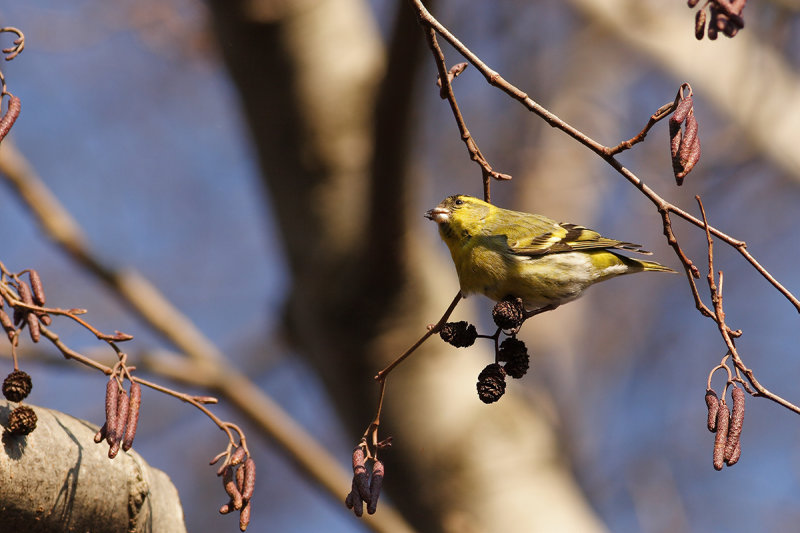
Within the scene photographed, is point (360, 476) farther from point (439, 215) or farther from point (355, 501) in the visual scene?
point (439, 215)

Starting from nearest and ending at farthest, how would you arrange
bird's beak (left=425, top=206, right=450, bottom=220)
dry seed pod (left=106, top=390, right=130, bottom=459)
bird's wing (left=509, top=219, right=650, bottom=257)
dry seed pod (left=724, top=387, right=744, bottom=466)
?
1. dry seed pod (left=106, top=390, right=130, bottom=459)
2. dry seed pod (left=724, top=387, right=744, bottom=466)
3. bird's wing (left=509, top=219, right=650, bottom=257)
4. bird's beak (left=425, top=206, right=450, bottom=220)

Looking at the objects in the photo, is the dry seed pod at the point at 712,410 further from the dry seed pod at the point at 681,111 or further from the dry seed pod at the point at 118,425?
the dry seed pod at the point at 118,425

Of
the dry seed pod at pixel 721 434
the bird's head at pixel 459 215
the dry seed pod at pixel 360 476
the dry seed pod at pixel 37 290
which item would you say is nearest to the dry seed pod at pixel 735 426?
the dry seed pod at pixel 721 434

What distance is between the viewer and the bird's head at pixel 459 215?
277 centimetres

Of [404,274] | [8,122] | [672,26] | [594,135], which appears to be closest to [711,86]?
[672,26]

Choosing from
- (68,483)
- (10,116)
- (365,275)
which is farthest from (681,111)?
(365,275)

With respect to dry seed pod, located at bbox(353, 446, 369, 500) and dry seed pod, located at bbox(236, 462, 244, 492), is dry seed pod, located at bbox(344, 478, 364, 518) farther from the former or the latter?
dry seed pod, located at bbox(236, 462, 244, 492)

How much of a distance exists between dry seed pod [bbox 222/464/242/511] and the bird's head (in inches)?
53.8

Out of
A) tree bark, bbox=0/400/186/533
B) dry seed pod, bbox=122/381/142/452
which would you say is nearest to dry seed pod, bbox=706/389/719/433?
dry seed pod, bbox=122/381/142/452

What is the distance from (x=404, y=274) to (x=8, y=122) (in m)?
2.40

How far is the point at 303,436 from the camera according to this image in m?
4.03

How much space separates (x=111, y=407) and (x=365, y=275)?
89.8 inches

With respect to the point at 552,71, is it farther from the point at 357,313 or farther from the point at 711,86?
the point at 357,313

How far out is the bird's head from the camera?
2770 mm
